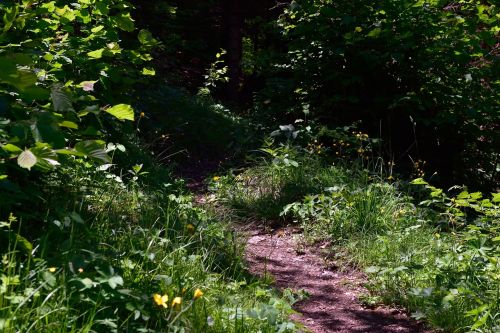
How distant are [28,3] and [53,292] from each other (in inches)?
66.9

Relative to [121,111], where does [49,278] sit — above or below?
below

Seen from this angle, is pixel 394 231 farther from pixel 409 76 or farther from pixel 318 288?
pixel 409 76

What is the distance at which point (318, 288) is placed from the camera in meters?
5.06

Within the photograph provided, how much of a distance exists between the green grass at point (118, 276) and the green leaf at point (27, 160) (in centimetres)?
54

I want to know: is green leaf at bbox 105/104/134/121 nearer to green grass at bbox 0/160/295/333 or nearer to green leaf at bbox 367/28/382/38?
green grass at bbox 0/160/295/333

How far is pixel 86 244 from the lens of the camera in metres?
3.38

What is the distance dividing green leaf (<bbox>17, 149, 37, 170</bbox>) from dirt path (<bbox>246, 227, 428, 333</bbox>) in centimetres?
211

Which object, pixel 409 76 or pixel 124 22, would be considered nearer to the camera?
pixel 124 22

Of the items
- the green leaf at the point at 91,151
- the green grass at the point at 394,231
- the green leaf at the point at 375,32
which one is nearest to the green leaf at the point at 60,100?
the green leaf at the point at 91,151

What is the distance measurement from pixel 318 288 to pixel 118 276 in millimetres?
2531

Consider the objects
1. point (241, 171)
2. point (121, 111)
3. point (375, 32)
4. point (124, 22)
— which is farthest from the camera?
point (241, 171)

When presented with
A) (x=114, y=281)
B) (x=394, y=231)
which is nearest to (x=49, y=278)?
(x=114, y=281)

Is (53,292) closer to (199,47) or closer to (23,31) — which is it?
(23,31)

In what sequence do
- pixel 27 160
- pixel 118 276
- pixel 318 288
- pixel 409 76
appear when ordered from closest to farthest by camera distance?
pixel 27 160 < pixel 118 276 < pixel 318 288 < pixel 409 76
